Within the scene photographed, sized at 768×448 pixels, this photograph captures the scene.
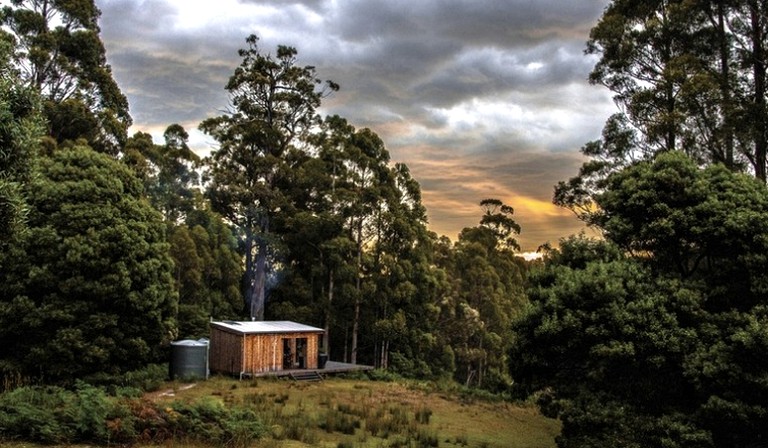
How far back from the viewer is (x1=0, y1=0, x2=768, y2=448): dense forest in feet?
39.7

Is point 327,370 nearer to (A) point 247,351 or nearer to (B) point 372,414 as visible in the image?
(A) point 247,351

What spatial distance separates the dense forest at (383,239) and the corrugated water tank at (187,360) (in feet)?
6.25

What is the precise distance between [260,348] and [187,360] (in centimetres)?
357

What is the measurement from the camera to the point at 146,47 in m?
23.7

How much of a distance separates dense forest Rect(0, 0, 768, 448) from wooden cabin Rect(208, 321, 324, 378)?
3361 millimetres

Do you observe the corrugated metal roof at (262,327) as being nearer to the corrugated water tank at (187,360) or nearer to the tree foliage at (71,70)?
the corrugated water tank at (187,360)

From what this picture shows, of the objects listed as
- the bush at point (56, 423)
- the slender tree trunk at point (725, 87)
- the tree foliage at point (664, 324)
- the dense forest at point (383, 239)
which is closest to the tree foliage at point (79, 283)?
the dense forest at point (383, 239)

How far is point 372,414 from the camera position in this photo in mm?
16828

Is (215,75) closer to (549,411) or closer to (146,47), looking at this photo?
(146,47)

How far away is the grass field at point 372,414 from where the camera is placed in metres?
13.8

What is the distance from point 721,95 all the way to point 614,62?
483cm

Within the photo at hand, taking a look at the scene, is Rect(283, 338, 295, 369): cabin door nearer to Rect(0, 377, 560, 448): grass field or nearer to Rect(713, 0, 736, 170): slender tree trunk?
Rect(0, 377, 560, 448): grass field

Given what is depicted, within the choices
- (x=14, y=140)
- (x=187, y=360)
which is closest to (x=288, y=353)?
(x=187, y=360)

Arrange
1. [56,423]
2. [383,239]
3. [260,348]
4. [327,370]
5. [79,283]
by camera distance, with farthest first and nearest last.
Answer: [383,239] < [327,370] < [260,348] < [79,283] < [56,423]
